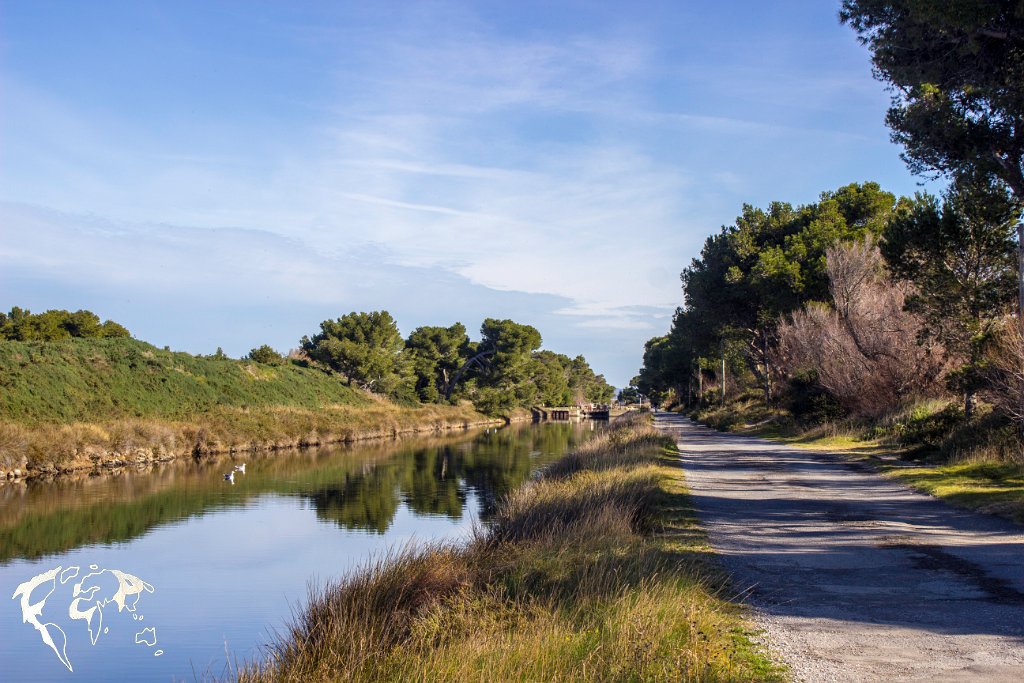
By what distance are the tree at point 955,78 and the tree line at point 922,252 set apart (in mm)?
28

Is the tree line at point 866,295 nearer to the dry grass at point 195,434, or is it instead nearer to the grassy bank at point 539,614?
the grassy bank at point 539,614

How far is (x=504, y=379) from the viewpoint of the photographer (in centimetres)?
Answer: 10100

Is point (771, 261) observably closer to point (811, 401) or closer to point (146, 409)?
point (811, 401)

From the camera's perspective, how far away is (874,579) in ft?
30.0

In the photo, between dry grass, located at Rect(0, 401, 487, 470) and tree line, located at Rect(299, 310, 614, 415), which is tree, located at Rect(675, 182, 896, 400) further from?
tree line, located at Rect(299, 310, 614, 415)

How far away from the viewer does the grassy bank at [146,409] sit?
1231 inches

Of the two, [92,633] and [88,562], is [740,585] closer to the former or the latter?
[92,633]

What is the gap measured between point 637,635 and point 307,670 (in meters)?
2.74

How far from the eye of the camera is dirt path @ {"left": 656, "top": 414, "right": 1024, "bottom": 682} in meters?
6.45

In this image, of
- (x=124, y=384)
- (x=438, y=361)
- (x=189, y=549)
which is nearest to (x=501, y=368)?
(x=438, y=361)

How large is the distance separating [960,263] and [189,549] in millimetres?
20539

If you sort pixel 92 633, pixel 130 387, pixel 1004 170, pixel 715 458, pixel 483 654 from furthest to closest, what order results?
pixel 130 387 → pixel 715 458 → pixel 1004 170 → pixel 92 633 → pixel 483 654

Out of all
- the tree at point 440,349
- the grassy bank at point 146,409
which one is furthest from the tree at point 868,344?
the tree at point 440,349

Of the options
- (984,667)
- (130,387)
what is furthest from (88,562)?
(130,387)
